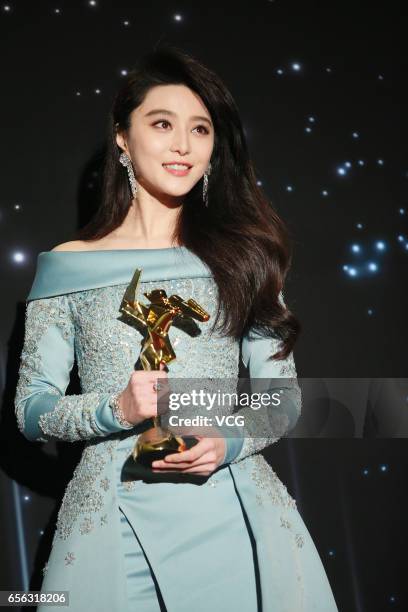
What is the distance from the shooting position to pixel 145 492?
4.68 feet

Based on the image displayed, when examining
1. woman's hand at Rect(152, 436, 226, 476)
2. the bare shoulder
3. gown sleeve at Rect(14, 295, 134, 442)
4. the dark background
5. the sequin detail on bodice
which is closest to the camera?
woman's hand at Rect(152, 436, 226, 476)

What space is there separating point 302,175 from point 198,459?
3.55 feet

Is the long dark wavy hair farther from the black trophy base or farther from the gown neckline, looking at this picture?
the black trophy base

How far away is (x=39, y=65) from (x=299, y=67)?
676 millimetres

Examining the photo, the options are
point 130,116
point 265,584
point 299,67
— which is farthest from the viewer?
point 299,67

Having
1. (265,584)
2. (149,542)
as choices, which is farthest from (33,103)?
(265,584)

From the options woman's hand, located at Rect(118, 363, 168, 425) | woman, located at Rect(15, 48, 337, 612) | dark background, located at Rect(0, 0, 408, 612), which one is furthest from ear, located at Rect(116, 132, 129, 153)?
woman's hand, located at Rect(118, 363, 168, 425)

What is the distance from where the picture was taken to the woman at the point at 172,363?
1.39 metres

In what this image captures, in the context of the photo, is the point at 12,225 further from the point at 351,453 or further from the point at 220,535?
the point at 351,453

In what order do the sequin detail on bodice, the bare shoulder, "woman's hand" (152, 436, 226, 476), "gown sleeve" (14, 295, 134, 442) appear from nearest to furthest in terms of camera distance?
"woman's hand" (152, 436, 226, 476), "gown sleeve" (14, 295, 134, 442), the sequin detail on bodice, the bare shoulder

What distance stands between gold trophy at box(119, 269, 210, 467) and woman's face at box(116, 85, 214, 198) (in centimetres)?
27

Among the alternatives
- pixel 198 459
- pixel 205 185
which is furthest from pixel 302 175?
pixel 198 459

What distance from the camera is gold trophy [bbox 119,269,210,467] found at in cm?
130

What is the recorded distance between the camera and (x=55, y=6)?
2.01 meters
